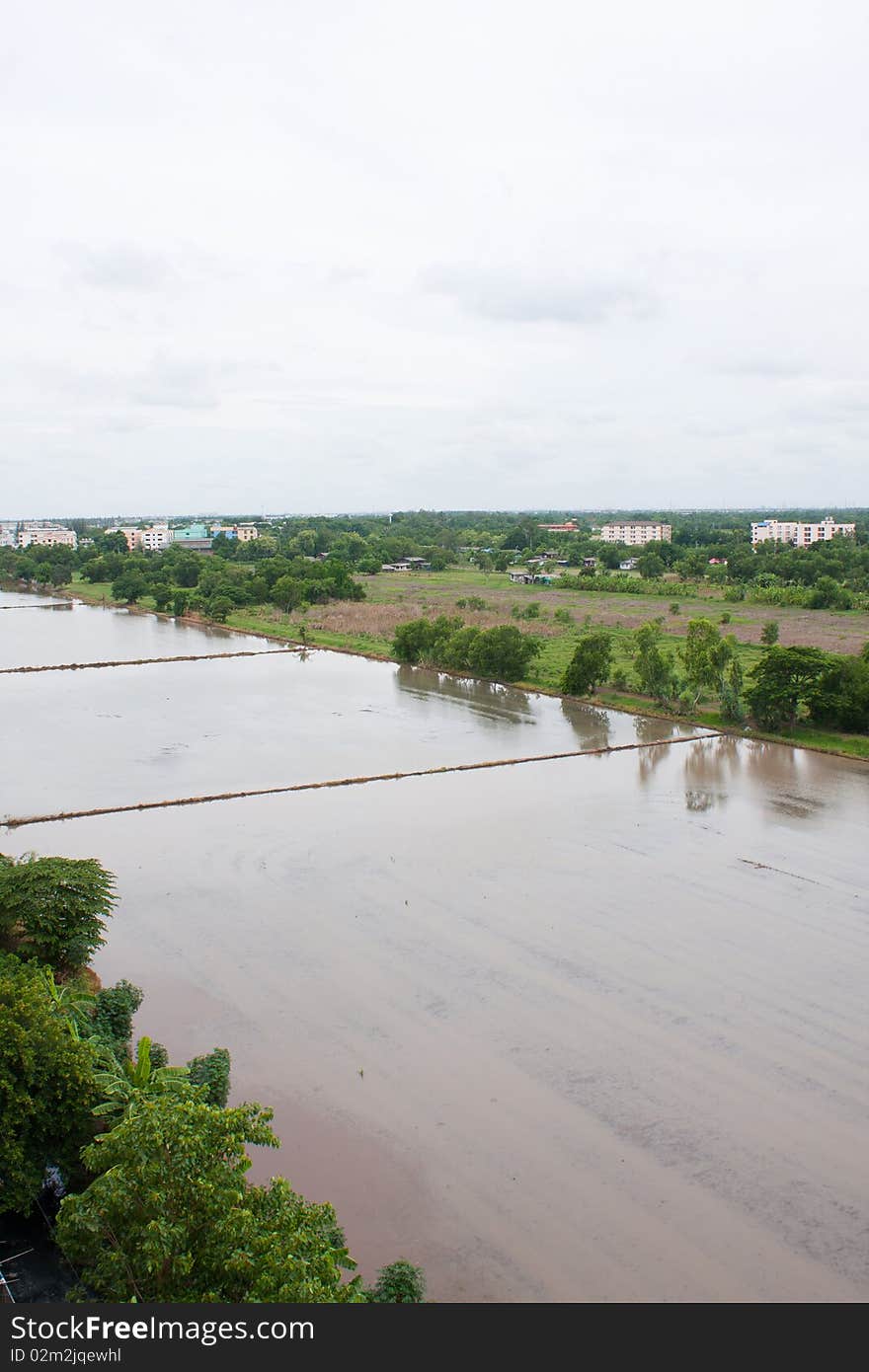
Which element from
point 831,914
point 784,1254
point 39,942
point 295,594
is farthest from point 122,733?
point 295,594

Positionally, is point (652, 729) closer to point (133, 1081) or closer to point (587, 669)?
point (587, 669)

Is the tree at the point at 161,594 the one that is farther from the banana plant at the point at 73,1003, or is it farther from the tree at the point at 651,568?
the banana plant at the point at 73,1003

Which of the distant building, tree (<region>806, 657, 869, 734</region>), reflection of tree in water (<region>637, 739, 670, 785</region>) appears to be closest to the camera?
reflection of tree in water (<region>637, 739, 670, 785</region>)

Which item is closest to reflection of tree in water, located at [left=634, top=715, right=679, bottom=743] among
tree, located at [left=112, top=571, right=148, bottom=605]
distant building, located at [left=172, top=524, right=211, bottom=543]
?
tree, located at [left=112, top=571, right=148, bottom=605]

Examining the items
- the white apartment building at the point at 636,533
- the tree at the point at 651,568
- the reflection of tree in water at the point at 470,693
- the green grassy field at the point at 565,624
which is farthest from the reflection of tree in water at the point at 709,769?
the white apartment building at the point at 636,533

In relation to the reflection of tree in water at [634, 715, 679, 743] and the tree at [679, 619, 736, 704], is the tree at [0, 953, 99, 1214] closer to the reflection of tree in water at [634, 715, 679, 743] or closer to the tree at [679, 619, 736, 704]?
the reflection of tree in water at [634, 715, 679, 743]

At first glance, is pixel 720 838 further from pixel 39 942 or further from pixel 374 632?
pixel 374 632
